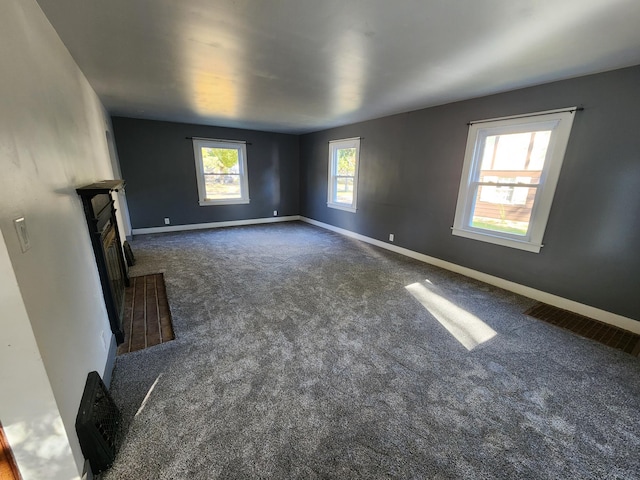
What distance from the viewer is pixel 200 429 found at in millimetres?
1429

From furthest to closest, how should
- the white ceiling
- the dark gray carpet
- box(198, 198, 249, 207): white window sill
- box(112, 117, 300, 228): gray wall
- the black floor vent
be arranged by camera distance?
1. box(198, 198, 249, 207): white window sill
2. box(112, 117, 300, 228): gray wall
3. the white ceiling
4. the dark gray carpet
5. the black floor vent

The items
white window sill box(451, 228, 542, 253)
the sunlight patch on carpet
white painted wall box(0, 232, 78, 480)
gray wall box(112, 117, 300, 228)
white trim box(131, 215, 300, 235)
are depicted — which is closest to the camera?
white painted wall box(0, 232, 78, 480)

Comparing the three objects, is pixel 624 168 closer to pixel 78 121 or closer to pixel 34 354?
pixel 34 354

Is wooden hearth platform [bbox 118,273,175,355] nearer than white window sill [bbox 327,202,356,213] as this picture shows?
Yes

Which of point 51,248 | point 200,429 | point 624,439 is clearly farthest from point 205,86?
point 624,439

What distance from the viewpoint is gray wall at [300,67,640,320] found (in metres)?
2.37

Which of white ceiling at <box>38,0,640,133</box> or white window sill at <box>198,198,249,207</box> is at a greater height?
white ceiling at <box>38,0,640,133</box>

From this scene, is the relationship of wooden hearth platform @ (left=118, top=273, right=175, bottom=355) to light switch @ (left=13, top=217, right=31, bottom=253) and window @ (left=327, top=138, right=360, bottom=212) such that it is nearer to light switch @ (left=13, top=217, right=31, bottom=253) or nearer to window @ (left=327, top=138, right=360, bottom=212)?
light switch @ (left=13, top=217, right=31, bottom=253)

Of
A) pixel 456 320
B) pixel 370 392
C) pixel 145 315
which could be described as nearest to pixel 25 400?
pixel 370 392

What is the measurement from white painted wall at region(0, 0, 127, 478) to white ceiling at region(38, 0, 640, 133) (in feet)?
1.76

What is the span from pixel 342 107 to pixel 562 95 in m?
2.56

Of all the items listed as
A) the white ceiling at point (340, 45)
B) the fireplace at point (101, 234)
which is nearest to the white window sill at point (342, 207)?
the white ceiling at point (340, 45)

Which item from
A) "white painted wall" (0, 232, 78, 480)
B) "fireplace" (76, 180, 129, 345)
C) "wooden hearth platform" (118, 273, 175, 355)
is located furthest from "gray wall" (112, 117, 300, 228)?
"white painted wall" (0, 232, 78, 480)

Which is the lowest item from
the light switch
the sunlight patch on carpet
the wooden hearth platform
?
the wooden hearth platform
